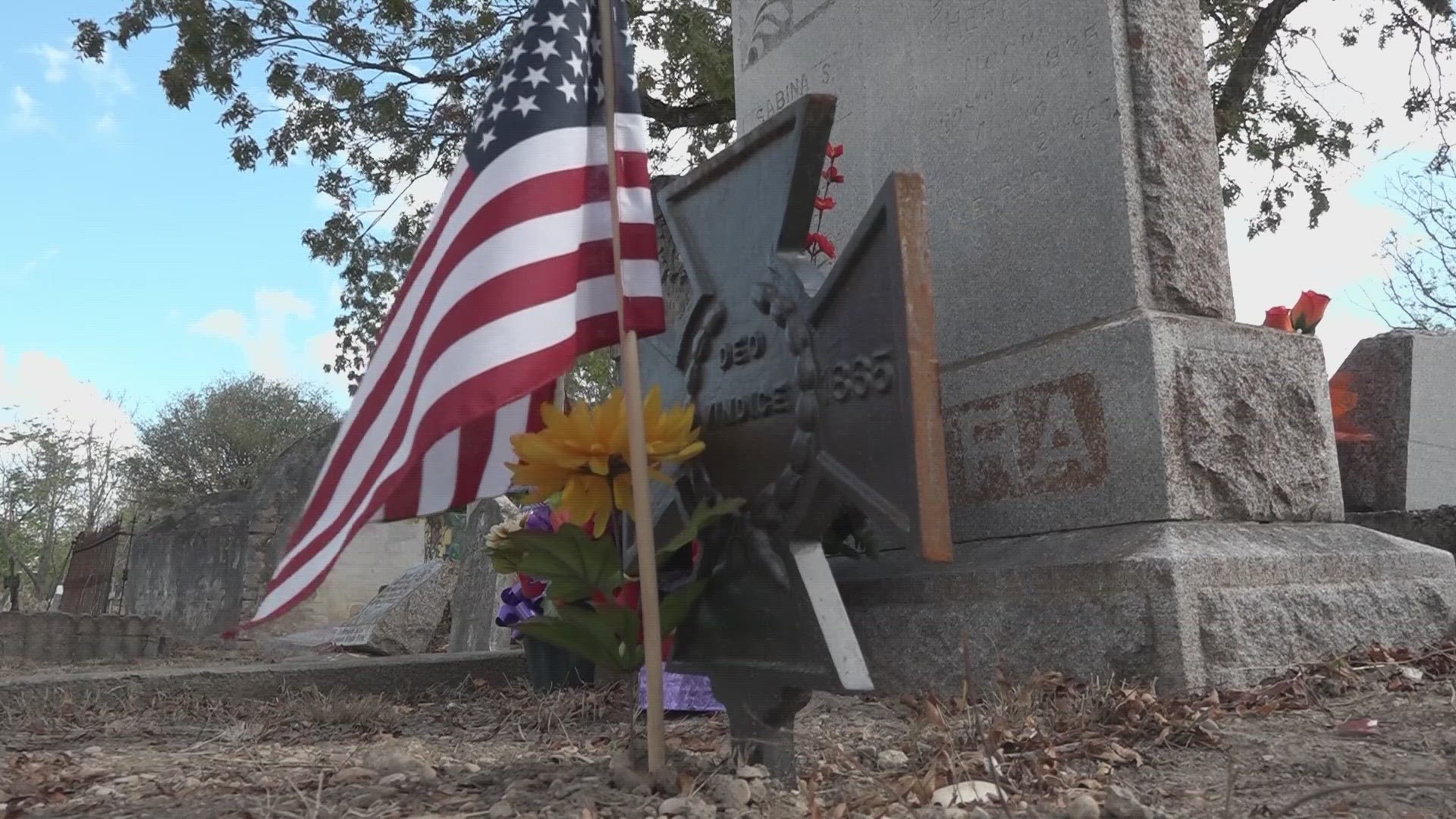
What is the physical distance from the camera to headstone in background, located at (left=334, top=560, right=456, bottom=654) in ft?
22.7

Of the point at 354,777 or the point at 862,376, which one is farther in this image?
the point at 354,777

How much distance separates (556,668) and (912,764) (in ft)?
7.06

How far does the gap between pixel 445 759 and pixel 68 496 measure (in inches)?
1199

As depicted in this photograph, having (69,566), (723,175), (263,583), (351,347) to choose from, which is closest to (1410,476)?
(723,175)

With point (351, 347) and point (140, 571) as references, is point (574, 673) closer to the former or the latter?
point (351, 347)

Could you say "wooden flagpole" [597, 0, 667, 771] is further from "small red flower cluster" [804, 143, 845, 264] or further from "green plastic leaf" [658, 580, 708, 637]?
"small red flower cluster" [804, 143, 845, 264]

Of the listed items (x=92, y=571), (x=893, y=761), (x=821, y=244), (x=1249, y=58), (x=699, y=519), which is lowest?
(x=893, y=761)

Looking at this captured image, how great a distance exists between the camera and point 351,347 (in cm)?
1192

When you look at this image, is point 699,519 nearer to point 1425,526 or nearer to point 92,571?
point 1425,526

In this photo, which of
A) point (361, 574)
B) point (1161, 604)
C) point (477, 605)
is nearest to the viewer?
point (1161, 604)

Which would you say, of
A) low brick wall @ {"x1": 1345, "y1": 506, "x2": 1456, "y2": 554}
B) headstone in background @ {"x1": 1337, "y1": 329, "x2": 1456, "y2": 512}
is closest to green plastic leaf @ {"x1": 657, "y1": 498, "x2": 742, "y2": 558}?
low brick wall @ {"x1": 1345, "y1": 506, "x2": 1456, "y2": 554}

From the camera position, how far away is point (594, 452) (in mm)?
1890

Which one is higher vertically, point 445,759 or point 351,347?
point 351,347

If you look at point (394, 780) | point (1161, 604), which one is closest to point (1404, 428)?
point (1161, 604)
